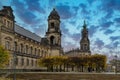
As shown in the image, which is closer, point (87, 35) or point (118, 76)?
point (118, 76)

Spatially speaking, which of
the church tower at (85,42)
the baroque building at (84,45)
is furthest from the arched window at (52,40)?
the church tower at (85,42)

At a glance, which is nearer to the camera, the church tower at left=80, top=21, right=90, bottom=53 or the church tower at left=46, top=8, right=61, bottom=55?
the church tower at left=46, top=8, right=61, bottom=55

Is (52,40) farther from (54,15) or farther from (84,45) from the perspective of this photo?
(84,45)

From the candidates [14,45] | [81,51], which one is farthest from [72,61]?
[81,51]

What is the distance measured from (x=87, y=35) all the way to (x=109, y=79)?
93261mm

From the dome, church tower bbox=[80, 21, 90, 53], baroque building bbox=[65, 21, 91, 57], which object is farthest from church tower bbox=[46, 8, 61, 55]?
church tower bbox=[80, 21, 90, 53]

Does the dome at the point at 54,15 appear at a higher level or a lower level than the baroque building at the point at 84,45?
higher

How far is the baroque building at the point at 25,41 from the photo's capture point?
66.0 meters

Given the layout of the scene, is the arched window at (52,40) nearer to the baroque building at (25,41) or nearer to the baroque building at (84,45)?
the baroque building at (25,41)

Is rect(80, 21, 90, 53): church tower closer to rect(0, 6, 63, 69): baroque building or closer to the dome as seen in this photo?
rect(0, 6, 63, 69): baroque building

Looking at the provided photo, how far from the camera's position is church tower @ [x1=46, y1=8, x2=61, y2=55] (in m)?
98.1

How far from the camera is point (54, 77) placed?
53.2 m

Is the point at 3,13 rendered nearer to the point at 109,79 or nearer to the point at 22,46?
the point at 22,46

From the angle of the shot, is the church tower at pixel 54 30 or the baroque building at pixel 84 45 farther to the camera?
the baroque building at pixel 84 45
